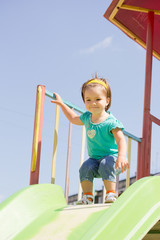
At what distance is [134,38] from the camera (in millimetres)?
4895

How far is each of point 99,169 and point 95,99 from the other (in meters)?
0.53

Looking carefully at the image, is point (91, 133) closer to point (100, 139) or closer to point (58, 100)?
point (100, 139)

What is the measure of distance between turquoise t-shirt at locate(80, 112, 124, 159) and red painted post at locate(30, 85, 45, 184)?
42cm

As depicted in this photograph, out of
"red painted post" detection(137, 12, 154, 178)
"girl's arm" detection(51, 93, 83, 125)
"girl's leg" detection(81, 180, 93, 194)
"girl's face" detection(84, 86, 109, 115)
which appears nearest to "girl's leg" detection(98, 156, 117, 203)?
"girl's leg" detection(81, 180, 93, 194)

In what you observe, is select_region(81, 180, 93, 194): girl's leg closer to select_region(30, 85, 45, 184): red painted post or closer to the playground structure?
the playground structure

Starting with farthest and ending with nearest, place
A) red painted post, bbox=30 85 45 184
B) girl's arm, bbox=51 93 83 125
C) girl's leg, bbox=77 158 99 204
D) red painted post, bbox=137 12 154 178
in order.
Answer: red painted post, bbox=137 12 154 178 < girl's arm, bbox=51 93 83 125 < girl's leg, bbox=77 158 99 204 < red painted post, bbox=30 85 45 184

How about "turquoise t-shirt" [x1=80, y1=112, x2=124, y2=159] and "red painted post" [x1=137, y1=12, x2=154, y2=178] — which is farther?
"red painted post" [x1=137, y1=12, x2=154, y2=178]

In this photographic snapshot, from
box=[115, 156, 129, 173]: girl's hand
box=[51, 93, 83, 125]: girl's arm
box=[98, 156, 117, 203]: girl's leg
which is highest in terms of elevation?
box=[51, 93, 83, 125]: girl's arm

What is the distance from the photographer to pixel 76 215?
2100 mm

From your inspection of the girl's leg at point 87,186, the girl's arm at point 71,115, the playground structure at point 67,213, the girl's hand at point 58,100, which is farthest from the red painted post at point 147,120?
the girl's hand at point 58,100

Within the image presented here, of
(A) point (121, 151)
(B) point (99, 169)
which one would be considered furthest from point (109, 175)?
(A) point (121, 151)

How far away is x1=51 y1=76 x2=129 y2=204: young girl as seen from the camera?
272 centimetres

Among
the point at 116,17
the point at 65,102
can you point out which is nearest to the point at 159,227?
the point at 65,102

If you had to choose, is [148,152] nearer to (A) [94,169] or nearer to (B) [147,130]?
(B) [147,130]
